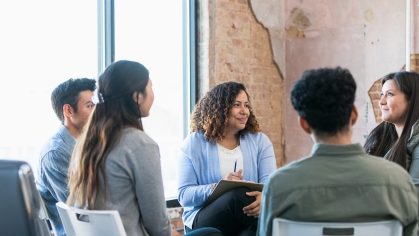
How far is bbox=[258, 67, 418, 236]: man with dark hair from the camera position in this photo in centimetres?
169

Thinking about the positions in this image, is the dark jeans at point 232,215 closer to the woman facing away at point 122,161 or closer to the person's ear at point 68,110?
the woman facing away at point 122,161

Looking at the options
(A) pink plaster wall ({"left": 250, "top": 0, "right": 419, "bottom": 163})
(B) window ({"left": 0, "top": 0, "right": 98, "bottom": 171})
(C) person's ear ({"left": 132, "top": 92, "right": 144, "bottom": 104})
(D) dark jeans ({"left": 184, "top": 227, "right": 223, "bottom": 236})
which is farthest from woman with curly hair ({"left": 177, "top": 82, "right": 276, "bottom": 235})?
(A) pink plaster wall ({"left": 250, "top": 0, "right": 419, "bottom": 163})

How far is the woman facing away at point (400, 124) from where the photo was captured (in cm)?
279

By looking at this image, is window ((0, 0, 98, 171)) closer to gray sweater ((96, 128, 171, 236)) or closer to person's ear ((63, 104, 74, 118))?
person's ear ((63, 104, 74, 118))

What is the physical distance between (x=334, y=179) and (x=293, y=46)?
3956mm

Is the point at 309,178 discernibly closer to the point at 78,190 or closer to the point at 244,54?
the point at 78,190

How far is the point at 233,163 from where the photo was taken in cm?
325

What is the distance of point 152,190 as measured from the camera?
2.04 m

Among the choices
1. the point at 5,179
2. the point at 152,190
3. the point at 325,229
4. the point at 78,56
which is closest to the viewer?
the point at 325,229

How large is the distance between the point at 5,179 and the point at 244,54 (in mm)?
3489

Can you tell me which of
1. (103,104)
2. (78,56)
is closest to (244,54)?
(78,56)

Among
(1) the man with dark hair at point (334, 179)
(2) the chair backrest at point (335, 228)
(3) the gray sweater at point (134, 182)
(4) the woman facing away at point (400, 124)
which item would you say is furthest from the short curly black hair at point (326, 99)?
(4) the woman facing away at point (400, 124)

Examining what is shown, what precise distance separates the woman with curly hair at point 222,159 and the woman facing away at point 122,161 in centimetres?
83

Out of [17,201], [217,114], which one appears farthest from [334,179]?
[217,114]
